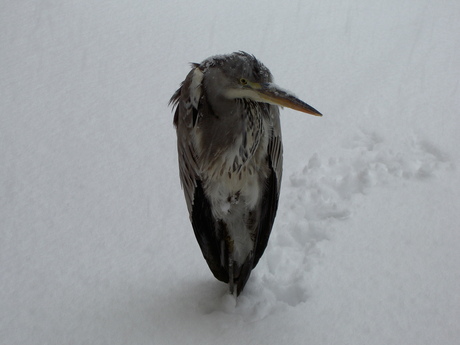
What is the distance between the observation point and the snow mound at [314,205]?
75.4 inches

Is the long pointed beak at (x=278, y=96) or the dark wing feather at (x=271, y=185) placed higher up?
the long pointed beak at (x=278, y=96)

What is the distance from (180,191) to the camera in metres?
2.50

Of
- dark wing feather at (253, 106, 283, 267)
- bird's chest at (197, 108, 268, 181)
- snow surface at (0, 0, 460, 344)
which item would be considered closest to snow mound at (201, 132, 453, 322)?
snow surface at (0, 0, 460, 344)

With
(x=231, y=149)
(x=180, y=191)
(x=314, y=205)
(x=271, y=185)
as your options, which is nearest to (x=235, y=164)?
(x=231, y=149)

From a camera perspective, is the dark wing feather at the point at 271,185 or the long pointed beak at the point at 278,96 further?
the dark wing feather at the point at 271,185

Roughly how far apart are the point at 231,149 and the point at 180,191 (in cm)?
105

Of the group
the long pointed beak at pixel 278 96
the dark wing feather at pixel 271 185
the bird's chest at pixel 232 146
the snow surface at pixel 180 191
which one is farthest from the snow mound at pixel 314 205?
the long pointed beak at pixel 278 96

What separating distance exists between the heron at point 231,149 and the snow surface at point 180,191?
31cm

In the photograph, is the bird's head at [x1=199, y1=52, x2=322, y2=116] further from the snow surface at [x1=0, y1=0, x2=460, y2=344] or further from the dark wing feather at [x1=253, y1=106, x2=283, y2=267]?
the snow surface at [x1=0, y1=0, x2=460, y2=344]

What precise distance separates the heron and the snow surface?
1.03 ft

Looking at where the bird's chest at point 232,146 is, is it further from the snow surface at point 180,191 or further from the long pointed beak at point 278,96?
the snow surface at point 180,191

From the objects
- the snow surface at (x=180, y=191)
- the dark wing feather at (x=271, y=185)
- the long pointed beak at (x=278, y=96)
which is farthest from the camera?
the snow surface at (x=180, y=191)

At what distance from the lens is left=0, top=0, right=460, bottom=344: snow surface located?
6.06ft

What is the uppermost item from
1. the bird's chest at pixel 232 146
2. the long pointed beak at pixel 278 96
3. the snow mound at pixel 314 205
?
the long pointed beak at pixel 278 96
